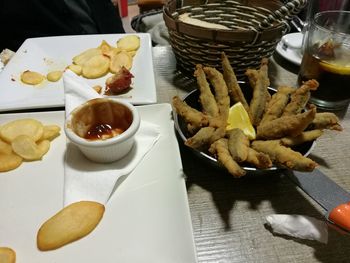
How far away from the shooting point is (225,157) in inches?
26.1

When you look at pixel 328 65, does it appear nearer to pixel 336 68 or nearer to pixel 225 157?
pixel 336 68

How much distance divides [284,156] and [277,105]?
7.8 inches

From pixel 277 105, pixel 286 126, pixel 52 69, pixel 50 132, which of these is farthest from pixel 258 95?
pixel 52 69

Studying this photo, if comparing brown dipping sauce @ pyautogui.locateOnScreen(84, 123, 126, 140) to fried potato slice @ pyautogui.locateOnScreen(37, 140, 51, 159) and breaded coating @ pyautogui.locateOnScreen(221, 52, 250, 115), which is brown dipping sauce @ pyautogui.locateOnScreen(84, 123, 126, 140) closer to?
fried potato slice @ pyautogui.locateOnScreen(37, 140, 51, 159)

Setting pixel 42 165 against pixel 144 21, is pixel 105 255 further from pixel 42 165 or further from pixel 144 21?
pixel 144 21

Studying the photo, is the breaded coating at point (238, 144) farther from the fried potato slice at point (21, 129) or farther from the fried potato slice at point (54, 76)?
the fried potato slice at point (54, 76)

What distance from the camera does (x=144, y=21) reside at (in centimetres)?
195

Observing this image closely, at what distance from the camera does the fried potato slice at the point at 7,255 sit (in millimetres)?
579

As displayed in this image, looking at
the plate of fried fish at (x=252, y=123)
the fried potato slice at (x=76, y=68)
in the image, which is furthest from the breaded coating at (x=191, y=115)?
the fried potato slice at (x=76, y=68)

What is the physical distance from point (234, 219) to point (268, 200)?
11 cm

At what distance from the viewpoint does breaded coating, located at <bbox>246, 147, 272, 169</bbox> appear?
Answer: 2.10ft

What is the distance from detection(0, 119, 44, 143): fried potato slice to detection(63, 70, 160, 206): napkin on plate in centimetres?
9

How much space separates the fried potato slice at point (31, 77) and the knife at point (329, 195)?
0.93 m

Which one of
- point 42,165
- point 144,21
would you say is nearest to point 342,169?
point 42,165
